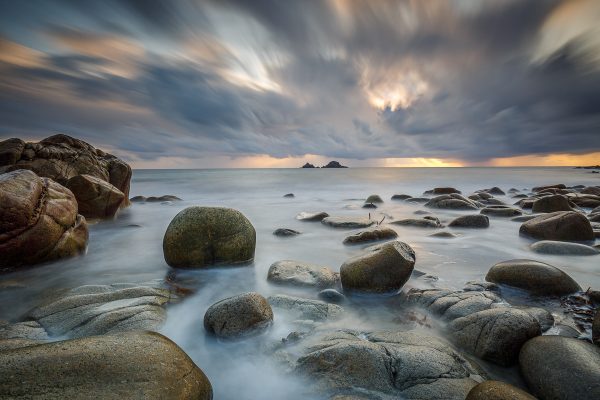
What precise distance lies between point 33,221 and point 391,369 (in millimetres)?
5792

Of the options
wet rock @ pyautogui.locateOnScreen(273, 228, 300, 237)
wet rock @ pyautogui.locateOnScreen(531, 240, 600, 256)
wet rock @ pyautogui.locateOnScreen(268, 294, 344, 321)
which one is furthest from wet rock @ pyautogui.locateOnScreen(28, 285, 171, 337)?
wet rock @ pyautogui.locateOnScreen(531, 240, 600, 256)

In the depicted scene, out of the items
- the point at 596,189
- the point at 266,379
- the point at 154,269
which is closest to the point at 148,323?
the point at 266,379

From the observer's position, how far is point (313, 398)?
2348mm

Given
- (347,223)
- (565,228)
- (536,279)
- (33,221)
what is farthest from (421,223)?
(33,221)

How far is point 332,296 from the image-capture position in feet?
Result: 13.4

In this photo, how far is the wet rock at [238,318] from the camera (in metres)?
3.19

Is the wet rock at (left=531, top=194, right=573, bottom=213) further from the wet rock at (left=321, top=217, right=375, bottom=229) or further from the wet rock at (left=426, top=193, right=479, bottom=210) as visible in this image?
the wet rock at (left=321, top=217, right=375, bottom=229)

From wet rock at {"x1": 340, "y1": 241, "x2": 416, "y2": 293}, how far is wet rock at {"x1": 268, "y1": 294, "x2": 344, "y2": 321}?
0.60 m

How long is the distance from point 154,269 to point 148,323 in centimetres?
249

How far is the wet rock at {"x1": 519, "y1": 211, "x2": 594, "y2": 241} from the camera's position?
675 cm

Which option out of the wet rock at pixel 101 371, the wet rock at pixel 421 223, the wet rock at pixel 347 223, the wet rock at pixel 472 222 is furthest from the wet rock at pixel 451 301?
the wet rock at pixel 472 222

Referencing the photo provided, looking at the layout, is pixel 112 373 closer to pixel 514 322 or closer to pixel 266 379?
pixel 266 379

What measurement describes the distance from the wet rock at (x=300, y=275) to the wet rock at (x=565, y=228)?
19.0ft

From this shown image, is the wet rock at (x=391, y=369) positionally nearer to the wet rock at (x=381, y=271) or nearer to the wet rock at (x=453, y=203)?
the wet rock at (x=381, y=271)
